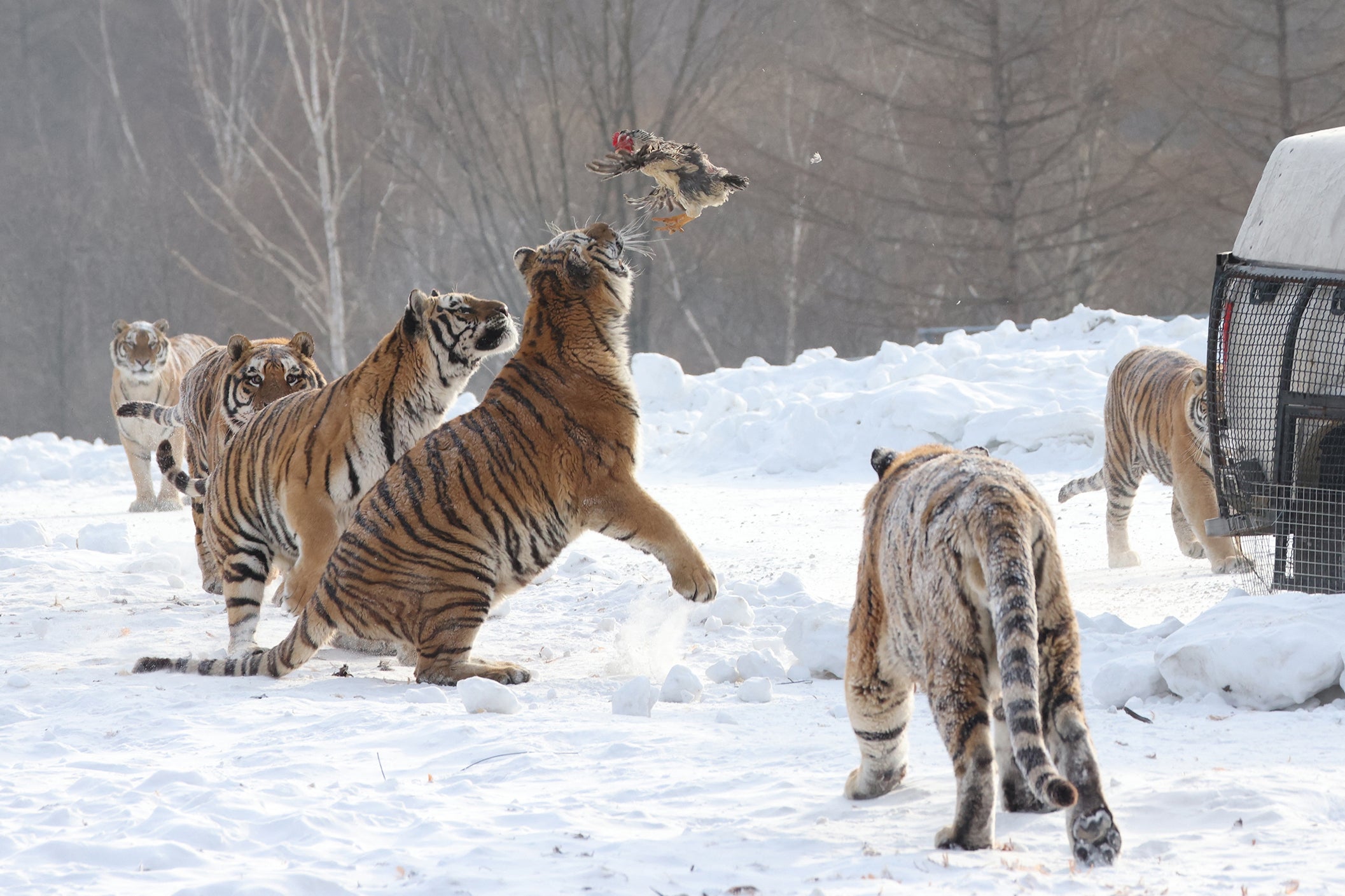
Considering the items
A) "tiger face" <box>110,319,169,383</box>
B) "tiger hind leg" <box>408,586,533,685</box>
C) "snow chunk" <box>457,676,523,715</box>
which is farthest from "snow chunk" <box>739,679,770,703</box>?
"tiger face" <box>110,319,169,383</box>

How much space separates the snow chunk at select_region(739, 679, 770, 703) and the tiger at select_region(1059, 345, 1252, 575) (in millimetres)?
3084

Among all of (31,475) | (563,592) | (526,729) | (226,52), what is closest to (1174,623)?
(526,729)

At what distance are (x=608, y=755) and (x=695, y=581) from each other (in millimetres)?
1182

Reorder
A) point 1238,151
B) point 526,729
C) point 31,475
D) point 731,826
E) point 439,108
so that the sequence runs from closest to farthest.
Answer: point 731,826 < point 526,729 < point 31,475 < point 1238,151 < point 439,108

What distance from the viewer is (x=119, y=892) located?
2.96 metres

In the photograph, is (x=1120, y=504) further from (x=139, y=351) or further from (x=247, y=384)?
(x=139, y=351)

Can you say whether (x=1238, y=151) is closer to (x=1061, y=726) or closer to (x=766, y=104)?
(x=766, y=104)

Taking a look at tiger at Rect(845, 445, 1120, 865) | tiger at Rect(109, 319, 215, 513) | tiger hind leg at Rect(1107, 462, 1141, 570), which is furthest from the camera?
tiger at Rect(109, 319, 215, 513)

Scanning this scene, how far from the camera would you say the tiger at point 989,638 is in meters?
2.78

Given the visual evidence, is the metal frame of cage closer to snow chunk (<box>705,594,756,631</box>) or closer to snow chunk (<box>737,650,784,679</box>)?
snow chunk (<box>705,594,756,631</box>)

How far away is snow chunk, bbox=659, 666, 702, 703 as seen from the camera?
4.84 metres

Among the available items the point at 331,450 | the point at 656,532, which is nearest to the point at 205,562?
the point at 331,450

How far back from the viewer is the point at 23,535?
8.96 metres

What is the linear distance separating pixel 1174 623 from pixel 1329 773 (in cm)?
161
